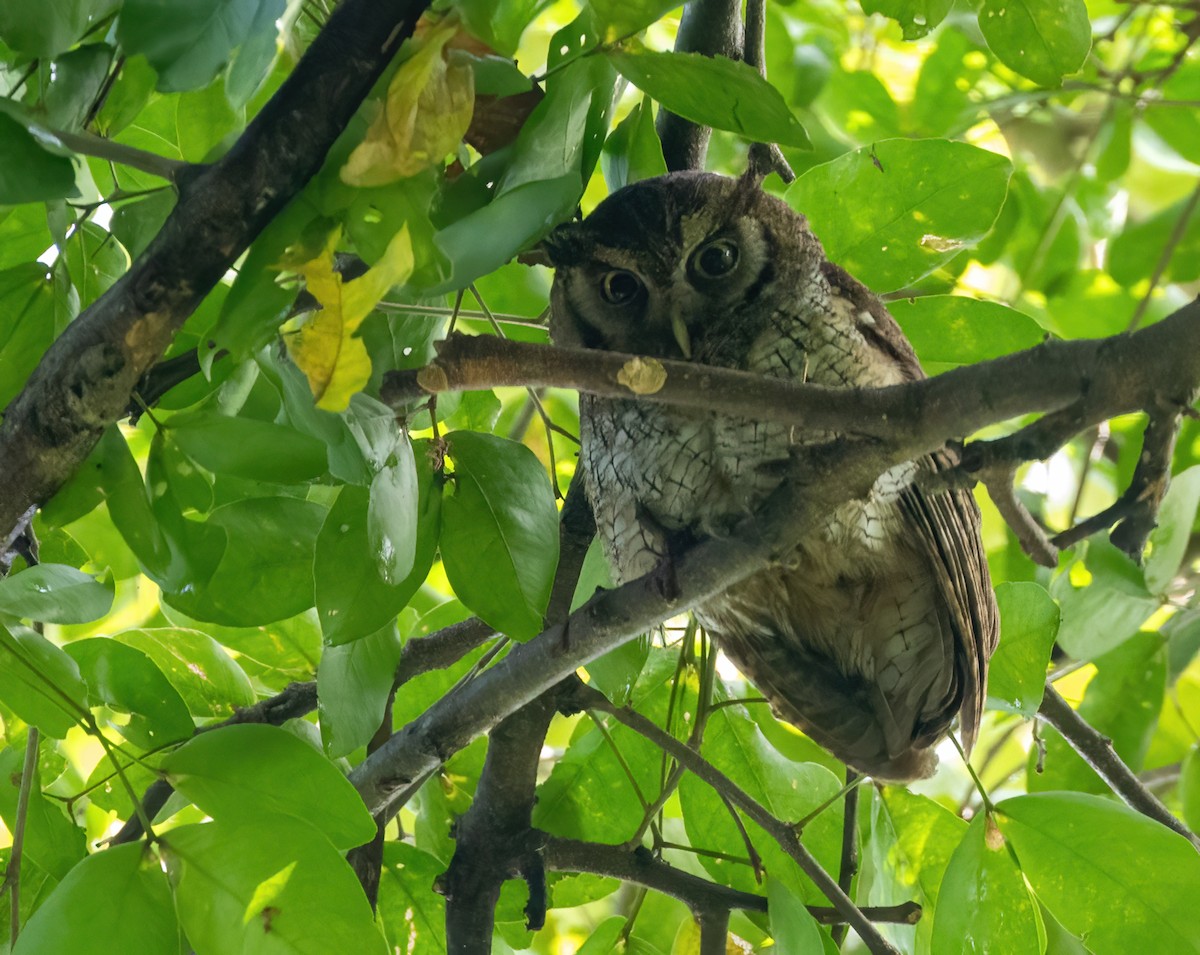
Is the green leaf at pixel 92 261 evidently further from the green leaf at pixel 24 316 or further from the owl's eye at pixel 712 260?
the owl's eye at pixel 712 260

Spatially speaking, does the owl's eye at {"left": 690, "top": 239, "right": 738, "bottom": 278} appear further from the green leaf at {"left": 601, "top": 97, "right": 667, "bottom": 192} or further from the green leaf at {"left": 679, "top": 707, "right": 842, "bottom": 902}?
the green leaf at {"left": 679, "top": 707, "right": 842, "bottom": 902}

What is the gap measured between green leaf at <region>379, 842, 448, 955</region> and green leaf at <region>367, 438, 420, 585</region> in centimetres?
71

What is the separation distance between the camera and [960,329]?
1.30 meters

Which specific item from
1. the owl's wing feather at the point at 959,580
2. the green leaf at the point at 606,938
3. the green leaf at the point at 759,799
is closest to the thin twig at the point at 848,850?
the green leaf at the point at 759,799

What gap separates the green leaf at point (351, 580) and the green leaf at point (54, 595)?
0.54 feet

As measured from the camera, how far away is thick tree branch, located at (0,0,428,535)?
0.69 metres

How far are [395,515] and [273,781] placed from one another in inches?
8.3

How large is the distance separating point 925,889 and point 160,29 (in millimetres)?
1141

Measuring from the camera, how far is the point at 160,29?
666 mm

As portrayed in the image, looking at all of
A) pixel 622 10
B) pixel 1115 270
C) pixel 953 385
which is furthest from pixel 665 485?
pixel 1115 270

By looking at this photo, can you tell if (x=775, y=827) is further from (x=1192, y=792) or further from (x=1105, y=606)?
(x=1192, y=792)

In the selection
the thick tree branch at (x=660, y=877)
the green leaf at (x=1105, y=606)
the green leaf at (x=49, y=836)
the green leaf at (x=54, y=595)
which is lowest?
the thick tree branch at (x=660, y=877)

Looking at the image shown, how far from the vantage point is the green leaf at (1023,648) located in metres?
1.23

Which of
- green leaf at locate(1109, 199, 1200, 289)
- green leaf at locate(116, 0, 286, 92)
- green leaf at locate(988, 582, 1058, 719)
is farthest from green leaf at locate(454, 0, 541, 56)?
green leaf at locate(1109, 199, 1200, 289)
